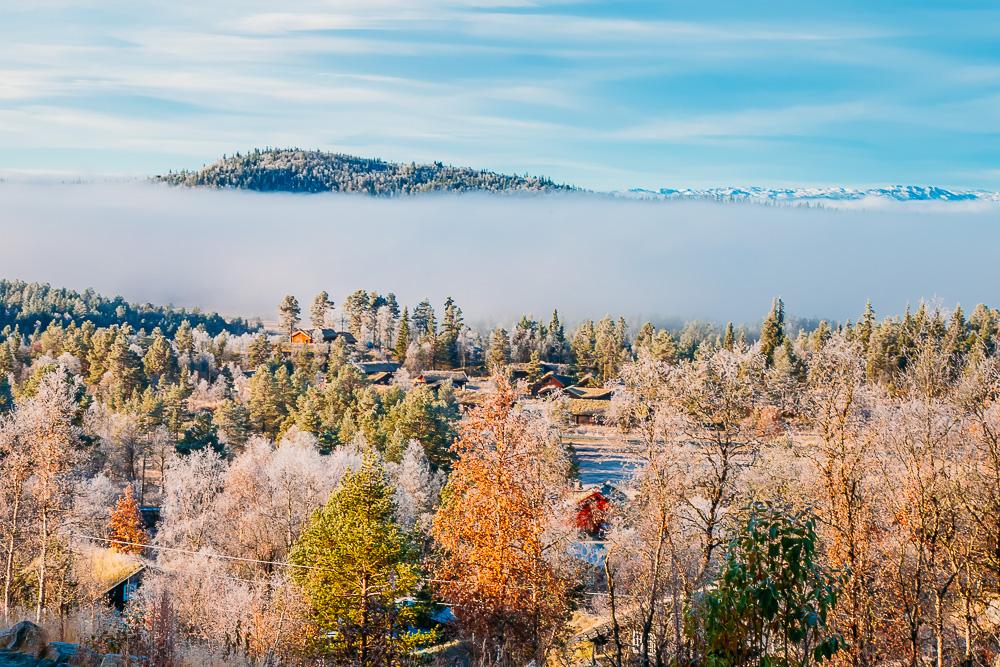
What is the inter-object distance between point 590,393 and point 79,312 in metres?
91.4

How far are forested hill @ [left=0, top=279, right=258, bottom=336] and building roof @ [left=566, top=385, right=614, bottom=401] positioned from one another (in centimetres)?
7313

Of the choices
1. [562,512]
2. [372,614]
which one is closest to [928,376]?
[372,614]

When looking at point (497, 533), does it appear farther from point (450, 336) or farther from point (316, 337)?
point (316, 337)

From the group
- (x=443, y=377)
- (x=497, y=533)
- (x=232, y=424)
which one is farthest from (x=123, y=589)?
(x=443, y=377)

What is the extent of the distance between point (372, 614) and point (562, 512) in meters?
12.8

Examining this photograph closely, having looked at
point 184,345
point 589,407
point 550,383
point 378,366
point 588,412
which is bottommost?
point 588,412

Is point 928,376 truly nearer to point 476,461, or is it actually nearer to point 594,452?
point 476,461

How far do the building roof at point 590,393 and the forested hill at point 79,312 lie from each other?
240 ft

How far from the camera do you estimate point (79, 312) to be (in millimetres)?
121438

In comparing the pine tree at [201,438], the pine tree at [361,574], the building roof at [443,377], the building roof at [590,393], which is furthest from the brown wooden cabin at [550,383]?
the pine tree at [361,574]

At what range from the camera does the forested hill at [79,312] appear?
11162 cm

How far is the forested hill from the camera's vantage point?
4395 inches

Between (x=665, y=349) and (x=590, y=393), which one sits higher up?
(x=665, y=349)

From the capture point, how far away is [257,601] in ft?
65.4
